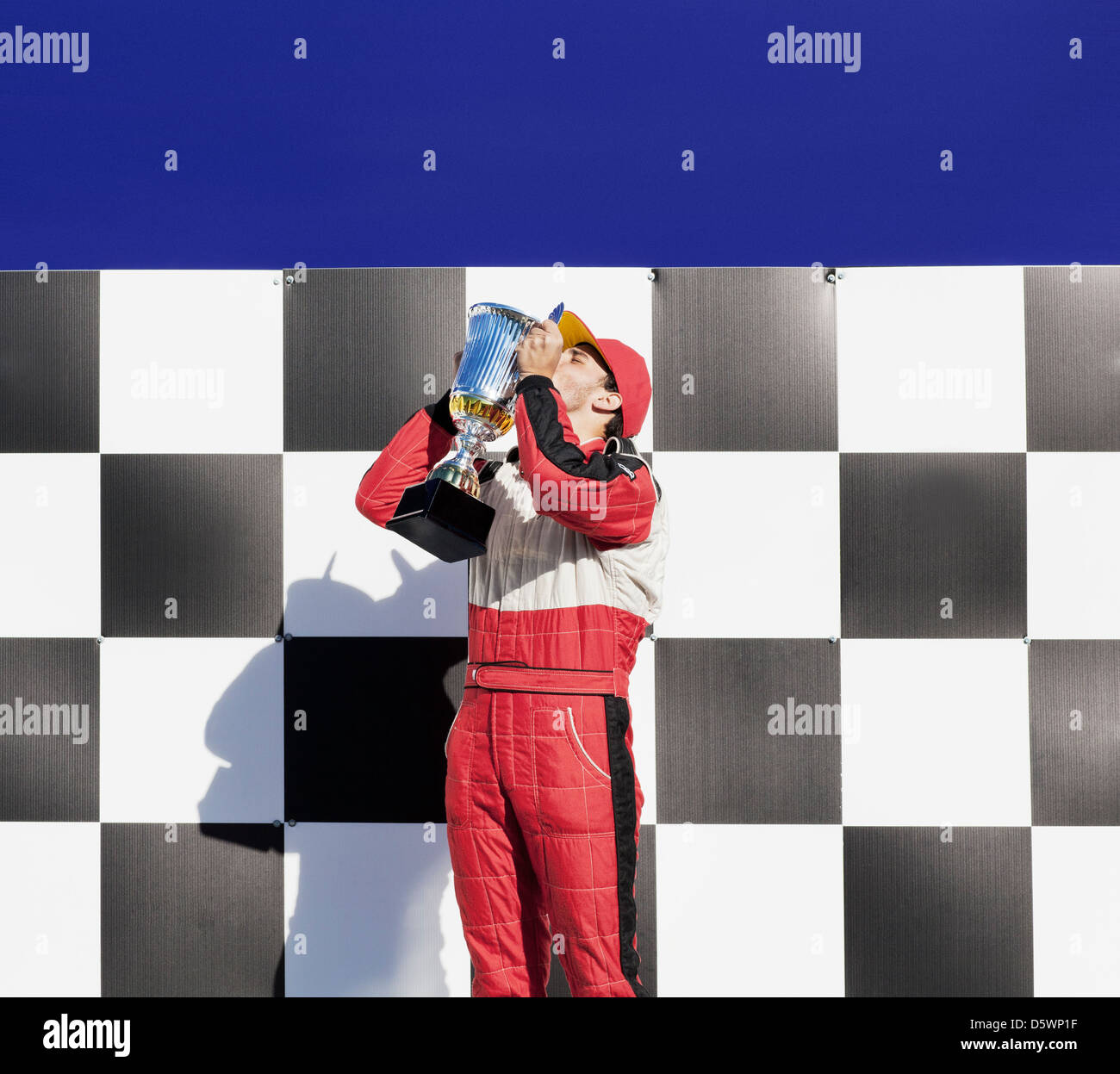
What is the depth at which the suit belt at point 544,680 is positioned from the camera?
3.91 ft

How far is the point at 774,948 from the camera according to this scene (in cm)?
162

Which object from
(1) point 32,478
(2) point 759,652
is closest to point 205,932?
(1) point 32,478

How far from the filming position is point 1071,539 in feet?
5.39

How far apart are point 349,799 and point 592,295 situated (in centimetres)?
114

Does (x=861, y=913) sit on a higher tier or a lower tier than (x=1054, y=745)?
lower

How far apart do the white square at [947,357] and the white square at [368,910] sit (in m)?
1.27

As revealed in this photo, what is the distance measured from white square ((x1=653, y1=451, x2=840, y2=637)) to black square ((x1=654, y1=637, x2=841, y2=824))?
4 centimetres

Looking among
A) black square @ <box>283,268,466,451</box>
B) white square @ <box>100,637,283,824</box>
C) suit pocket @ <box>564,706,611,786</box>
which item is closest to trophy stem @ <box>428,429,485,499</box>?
suit pocket @ <box>564,706,611,786</box>

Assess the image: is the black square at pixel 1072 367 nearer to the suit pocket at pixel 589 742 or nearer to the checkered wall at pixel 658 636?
the checkered wall at pixel 658 636

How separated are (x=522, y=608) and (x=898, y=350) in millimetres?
980

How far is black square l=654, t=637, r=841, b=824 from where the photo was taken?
1635 mm
